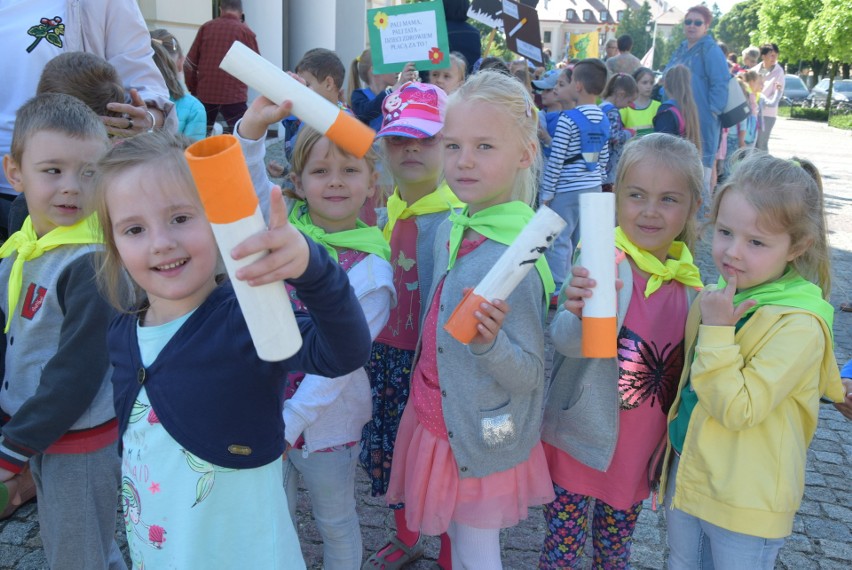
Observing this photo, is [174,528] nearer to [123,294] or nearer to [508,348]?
[123,294]

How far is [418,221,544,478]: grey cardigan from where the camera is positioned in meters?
2.27

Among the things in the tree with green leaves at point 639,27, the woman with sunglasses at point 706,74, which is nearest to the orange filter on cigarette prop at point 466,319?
the woman with sunglasses at point 706,74

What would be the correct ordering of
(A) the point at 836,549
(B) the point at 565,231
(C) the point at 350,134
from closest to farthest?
(C) the point at 350,134, (A) the point at 836,549, (B) the point at 565,231

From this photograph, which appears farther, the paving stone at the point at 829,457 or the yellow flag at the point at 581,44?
the yellow flag at the point at 581,44

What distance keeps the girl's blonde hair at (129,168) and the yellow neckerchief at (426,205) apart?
1.19 metres

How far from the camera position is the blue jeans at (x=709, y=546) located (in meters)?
2.17

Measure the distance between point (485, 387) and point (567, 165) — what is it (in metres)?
4.31

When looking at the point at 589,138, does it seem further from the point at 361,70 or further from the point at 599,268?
the point at 599,268

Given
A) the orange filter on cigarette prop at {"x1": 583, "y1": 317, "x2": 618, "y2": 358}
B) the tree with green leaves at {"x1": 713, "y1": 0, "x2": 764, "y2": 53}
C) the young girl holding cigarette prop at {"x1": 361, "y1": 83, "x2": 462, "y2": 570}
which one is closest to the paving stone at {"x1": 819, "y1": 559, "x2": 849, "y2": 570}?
the young girl holding cigarette prop at {"x1": 361, "y1": 83, "x2": 462, "y2": 570}

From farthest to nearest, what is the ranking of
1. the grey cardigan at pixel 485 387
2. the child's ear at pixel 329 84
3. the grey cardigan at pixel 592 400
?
the child's ear at pixel 329 84 → the grey cardigan at pixel 592 400 → the grey cardigan at pixel 485 387

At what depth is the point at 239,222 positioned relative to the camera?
1.25 meters

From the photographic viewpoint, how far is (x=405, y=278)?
2898 millimetres

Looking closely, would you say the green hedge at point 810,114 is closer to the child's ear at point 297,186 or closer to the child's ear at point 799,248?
the child's ear at point 799,248

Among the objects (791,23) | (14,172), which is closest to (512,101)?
(14,172)
